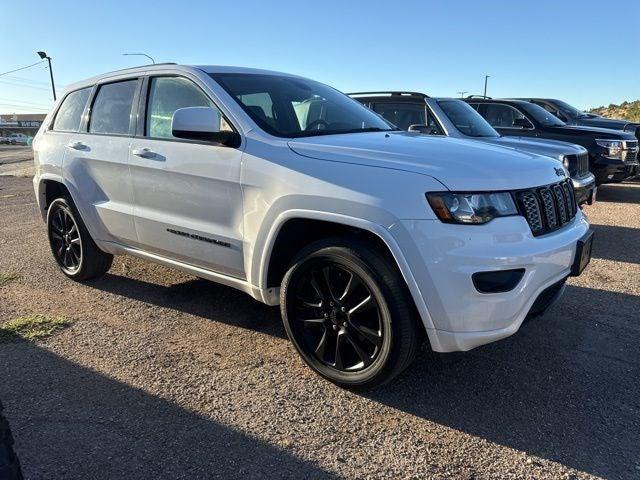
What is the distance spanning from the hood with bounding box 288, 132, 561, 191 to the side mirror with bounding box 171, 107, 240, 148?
47cm

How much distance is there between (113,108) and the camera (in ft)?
14.3

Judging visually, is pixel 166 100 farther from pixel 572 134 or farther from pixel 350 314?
pixel 572 134

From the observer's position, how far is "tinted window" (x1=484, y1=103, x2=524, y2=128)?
31.8ft

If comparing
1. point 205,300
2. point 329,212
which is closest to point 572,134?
point 205,300

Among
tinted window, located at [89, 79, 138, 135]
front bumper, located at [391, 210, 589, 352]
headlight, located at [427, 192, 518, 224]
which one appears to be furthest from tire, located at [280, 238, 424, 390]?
tinted window, located at [89, 79, 138, 135]

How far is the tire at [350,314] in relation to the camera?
271 cm

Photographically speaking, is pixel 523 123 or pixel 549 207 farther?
pixel 523 123

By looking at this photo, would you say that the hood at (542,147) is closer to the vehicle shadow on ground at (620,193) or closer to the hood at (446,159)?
the vehicle shadow on ground at (620,193)

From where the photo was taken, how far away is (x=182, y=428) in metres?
2.67

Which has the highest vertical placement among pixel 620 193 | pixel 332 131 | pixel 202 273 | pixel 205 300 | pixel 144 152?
pixel 332 131

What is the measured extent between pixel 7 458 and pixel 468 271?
2.00 m

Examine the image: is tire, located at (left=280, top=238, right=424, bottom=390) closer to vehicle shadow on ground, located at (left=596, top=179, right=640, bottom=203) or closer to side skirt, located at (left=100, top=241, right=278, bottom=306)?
side skirt, located at (left=100, top=241, right=278, bottom=306)

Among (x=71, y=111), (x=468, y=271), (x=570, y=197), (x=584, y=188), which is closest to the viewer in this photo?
(x=468, y=271)

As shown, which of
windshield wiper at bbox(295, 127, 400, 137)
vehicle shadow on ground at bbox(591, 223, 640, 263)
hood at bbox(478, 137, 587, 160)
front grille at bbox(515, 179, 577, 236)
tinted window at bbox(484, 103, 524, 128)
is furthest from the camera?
tinted window at bbox(484, 103, 524, 128)
